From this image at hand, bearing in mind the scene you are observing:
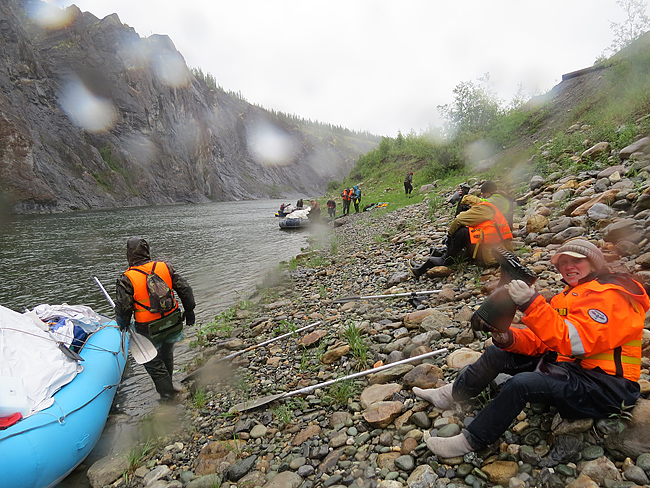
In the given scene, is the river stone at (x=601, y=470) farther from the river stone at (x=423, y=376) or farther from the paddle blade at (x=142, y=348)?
the paddle blade at (x=142, y=348)

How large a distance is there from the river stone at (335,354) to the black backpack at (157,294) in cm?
250

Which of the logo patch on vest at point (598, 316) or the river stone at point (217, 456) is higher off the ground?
the logo patch on vest at point (598, 316)

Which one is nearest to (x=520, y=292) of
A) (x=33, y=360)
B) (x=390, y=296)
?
(x=390, y=296)

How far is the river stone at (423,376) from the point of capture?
11.0 ft

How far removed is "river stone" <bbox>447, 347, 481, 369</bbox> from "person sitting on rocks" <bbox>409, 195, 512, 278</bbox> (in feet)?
8.82

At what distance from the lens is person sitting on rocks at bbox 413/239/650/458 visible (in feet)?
7.43

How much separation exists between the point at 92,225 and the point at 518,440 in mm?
33075

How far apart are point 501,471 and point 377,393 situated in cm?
137

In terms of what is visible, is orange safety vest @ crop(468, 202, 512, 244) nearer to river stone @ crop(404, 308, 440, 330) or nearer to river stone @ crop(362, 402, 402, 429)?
river stone @ crop(404, 308, 440, 330)

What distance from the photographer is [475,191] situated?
39.8ft

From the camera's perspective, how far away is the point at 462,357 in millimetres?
3580

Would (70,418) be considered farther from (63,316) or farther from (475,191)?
(475,191)

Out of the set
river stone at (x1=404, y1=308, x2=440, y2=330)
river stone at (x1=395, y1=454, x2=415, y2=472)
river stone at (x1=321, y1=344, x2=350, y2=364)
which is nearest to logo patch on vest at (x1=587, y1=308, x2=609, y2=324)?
river stone at (x1=395, y1=454, x2=415, y2=472)

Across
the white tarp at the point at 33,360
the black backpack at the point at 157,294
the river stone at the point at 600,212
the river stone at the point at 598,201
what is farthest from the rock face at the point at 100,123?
the river stone at the point at 600,212
